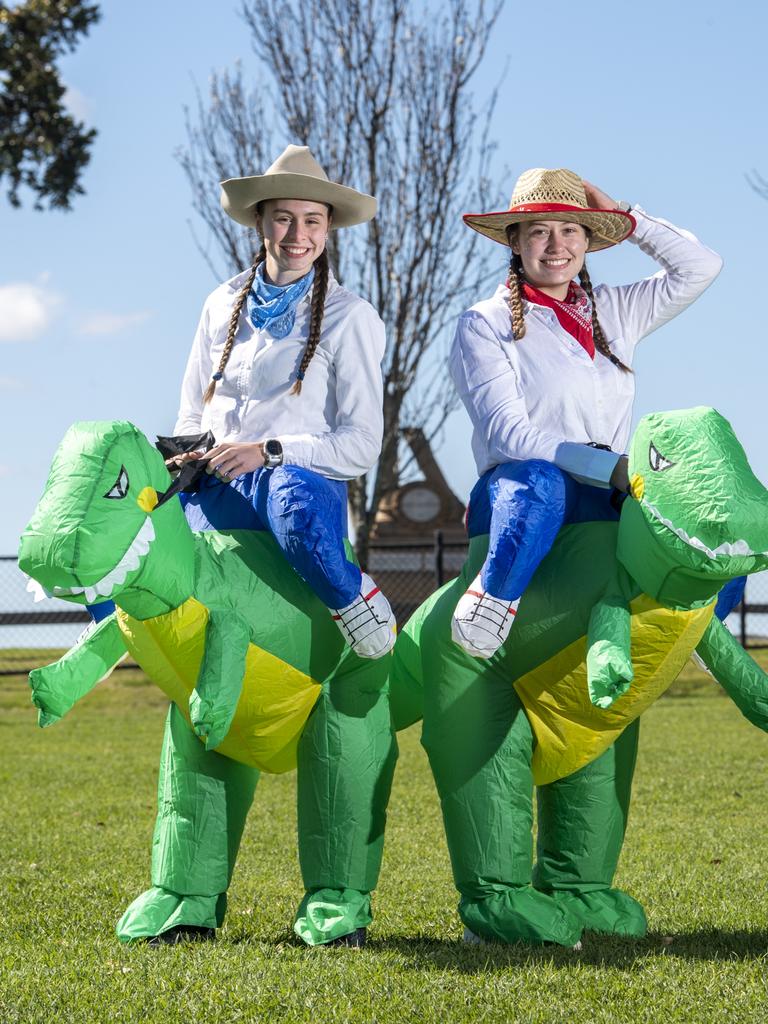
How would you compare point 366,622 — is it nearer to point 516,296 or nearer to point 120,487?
point 120,487

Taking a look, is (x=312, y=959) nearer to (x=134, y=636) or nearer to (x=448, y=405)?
(x=134, y=636)

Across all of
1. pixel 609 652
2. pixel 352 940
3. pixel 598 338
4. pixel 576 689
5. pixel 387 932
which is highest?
pixel 598 338

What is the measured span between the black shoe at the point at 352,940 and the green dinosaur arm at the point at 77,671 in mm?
1015

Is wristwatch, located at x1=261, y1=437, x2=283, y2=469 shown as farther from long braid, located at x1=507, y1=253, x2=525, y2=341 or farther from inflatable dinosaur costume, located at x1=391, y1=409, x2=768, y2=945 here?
long braid, located at x1=507, y1=253, x2=525, y2=341

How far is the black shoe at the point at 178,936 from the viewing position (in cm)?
395

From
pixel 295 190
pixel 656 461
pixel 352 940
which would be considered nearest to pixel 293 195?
pixel 295 190

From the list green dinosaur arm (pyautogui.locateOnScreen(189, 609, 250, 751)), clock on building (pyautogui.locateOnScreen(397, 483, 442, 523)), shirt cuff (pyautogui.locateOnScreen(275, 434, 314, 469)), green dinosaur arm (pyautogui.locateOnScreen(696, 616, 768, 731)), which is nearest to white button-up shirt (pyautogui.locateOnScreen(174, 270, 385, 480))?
shirt cuff (pyautogui.locateOnScreen(275, 434, 314, 469))

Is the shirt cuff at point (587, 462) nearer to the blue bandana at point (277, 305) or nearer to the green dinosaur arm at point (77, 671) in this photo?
the blue bandana at point (277, 305)

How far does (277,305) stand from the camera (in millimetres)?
4105

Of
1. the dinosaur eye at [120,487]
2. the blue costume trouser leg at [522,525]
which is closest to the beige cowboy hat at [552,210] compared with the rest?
the blue costume trouser leg at [522,525]

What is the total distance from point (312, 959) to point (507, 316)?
6.41ft

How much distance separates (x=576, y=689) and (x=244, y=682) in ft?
3.12

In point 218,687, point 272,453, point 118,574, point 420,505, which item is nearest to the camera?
point 118,574

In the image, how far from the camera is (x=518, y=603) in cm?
381
